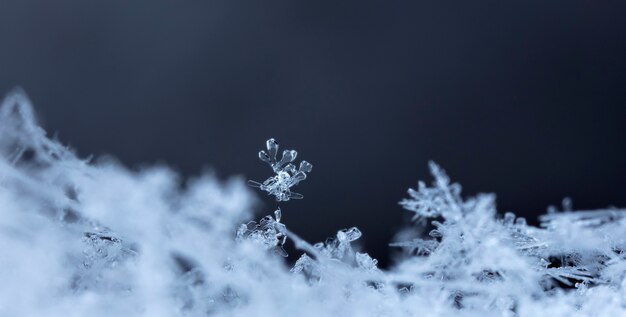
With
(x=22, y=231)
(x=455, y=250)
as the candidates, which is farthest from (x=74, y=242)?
(x=455, y=250)

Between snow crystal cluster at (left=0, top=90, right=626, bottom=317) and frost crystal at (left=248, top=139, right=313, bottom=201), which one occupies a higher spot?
frost crystal at (left=248, top=139, right=313, bottom=201)

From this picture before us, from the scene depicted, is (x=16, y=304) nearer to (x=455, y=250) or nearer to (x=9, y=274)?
(x=9, y=274)

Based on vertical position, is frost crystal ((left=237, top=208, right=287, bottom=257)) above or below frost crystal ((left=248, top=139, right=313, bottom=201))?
below

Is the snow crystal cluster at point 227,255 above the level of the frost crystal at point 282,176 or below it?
below

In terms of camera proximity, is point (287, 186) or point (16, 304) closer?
point (16, 304)

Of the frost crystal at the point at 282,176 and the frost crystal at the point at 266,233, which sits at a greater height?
the frost crystal at the point at 282,176

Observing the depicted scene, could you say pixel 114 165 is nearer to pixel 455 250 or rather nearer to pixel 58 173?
pixel 58 173
